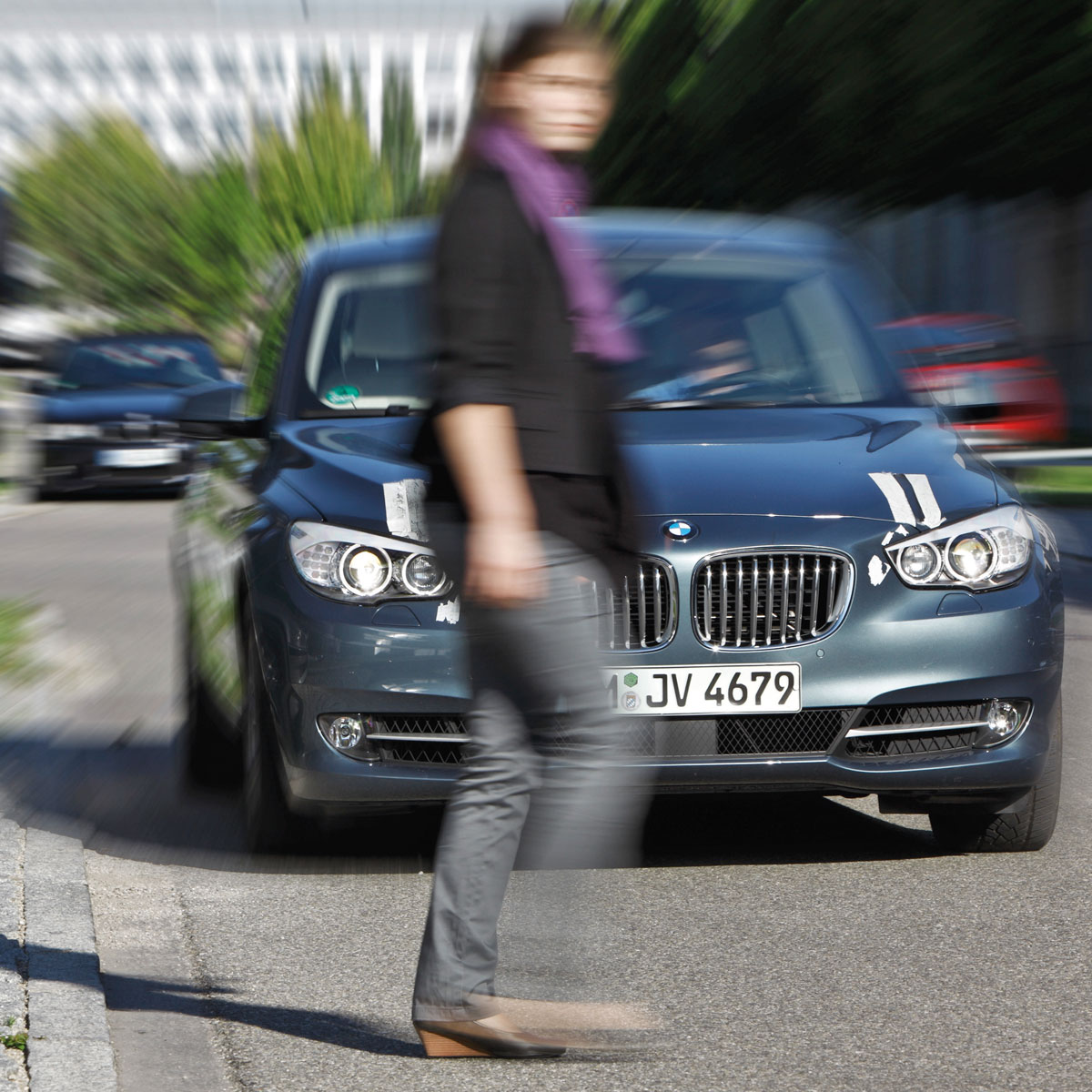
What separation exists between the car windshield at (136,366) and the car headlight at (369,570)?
15.4m

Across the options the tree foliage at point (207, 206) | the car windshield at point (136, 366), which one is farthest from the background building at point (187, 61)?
the car windshield at point (136, 366)

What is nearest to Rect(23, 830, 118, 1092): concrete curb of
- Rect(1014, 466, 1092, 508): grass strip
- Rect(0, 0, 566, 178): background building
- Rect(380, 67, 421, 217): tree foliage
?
Rect(1014, 466, 1092, 508): grass strip

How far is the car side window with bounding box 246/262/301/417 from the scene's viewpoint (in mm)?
5680

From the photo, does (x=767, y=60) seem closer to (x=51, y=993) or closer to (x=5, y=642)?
(x=5, y=642)

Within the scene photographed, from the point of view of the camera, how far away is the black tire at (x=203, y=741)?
5867 millimetres

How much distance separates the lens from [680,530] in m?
4.51

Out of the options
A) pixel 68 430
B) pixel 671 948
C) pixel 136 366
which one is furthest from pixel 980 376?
pixel 671 948

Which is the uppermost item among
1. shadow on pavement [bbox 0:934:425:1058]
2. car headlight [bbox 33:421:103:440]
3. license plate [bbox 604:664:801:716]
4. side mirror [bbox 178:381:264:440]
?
side mirror [bbox 178:381:264:440]

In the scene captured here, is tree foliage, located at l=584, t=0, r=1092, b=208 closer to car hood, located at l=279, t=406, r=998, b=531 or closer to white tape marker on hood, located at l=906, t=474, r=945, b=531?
car hood, located at l=279, t=406, r=998, b=531

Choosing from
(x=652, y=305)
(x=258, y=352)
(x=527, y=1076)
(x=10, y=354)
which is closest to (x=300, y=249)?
(x=258, y=352)

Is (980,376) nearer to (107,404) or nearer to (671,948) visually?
(107,404)

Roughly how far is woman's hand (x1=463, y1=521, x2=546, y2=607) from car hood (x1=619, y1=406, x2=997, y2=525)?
1.42 m

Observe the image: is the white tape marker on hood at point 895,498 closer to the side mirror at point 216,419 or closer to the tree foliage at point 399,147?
the side mirror at point 216,419

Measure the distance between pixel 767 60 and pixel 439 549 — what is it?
87.7 ft
